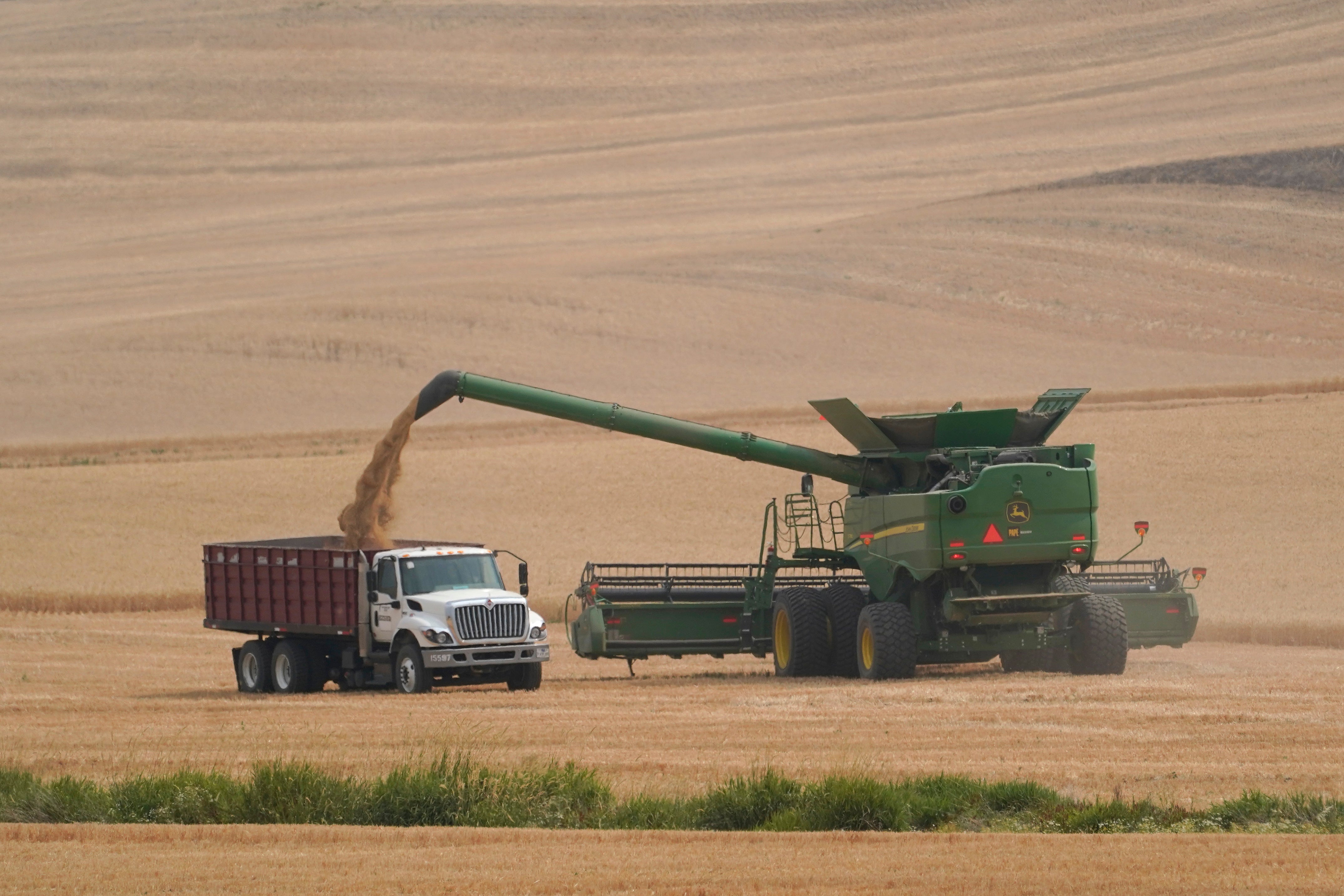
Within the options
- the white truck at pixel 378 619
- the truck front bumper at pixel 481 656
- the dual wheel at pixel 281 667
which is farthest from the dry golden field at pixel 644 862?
the dual wheel at pixel 281 667

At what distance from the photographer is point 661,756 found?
15883 mm

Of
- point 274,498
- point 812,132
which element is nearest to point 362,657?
point 274,498

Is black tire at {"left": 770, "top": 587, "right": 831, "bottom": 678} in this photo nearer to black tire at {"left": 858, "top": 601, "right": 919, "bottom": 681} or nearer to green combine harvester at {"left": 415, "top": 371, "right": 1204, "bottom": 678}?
green combine harvester at {"left": 415, "top": 371, "right": 1204, "bottom": 678}

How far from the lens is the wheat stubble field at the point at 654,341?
50.8 feet

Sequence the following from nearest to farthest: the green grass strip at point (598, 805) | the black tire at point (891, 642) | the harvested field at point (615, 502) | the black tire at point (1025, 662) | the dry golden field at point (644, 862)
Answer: the dry golden field at point (644, 862) < the green grass strip at point (598, 805) < the black tire at point (891, 642) < the black tire at point (1025, 662) < the harvested field at point (615, 502)

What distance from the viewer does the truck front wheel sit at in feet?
79.4

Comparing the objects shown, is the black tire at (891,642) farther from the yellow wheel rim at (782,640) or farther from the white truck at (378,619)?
the white truck at (378,619)

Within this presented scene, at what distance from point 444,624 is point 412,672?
0.74 m

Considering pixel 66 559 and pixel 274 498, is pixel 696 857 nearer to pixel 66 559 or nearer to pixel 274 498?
pixel 66 559

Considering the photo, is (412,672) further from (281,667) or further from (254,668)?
(254,668)

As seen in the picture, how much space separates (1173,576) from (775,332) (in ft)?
131

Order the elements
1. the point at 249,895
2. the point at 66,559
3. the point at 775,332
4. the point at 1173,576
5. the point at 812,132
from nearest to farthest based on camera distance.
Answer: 1. the point at 249,895
2. the point at 1173,576
3. the point at 66,559
4. the point at 775,332
5. the point at 812,132

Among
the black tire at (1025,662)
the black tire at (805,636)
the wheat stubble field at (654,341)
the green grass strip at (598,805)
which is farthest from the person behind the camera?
the black tire at (1025,662)

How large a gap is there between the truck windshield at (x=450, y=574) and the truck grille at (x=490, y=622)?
679 millimetres
